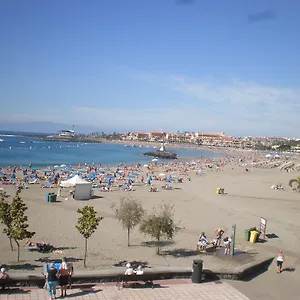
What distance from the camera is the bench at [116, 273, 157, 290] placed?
745 centimetres

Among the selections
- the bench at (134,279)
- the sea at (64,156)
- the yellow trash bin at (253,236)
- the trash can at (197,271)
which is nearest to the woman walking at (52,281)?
the bench at (134,279)

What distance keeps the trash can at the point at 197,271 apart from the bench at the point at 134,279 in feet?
3.01

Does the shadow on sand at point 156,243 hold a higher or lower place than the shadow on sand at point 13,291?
lower

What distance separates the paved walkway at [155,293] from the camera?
6.77 metres

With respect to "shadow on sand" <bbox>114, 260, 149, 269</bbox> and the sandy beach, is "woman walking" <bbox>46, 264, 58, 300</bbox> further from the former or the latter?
"shadow on sand" <bbox>114, 260, 149, 269</bbox>

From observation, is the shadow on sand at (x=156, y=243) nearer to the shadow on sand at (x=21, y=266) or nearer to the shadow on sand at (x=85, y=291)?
the shadow on sand at (x=21, y=266)

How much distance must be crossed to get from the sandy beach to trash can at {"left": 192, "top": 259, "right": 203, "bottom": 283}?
85.4 inches

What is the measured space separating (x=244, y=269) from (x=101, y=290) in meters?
3.76

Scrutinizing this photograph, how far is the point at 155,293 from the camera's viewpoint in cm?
721

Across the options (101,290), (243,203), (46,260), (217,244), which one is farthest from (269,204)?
(101,290)

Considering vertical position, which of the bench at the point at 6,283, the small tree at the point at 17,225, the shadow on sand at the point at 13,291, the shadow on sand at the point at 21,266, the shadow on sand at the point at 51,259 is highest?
the small tree at the point at 17,225

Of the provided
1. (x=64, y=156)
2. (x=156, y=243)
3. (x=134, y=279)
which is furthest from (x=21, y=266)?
(x=64, y=156)

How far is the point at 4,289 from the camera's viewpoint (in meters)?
6.85

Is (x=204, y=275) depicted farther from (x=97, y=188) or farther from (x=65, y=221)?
(x=97, y=188)
